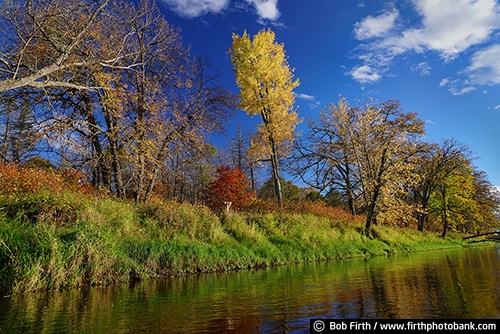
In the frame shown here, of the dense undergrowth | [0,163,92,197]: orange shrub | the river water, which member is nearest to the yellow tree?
the dense undergrowth

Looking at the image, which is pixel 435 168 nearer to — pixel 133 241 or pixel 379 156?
Answer: pixel 379 156

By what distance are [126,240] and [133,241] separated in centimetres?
23

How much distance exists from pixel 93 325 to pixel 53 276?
4155 millimetres

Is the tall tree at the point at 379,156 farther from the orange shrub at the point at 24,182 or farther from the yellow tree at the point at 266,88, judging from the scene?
the orange shrub at the point at 24,182

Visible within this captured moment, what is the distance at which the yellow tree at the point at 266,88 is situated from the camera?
2153 cm

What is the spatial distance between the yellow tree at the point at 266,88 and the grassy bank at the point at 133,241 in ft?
18.4

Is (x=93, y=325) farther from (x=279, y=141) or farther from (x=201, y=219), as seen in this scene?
(x=279, y=141)

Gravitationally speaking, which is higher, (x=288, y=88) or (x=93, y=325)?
(x=288, y=88)

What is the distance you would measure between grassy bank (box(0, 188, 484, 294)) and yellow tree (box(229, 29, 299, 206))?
18.4 feet

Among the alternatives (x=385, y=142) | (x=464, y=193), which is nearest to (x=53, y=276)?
(x=385, y=142)

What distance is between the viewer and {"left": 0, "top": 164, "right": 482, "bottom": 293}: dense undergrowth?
7484mm

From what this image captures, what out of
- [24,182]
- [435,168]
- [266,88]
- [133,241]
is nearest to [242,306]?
[133,241]

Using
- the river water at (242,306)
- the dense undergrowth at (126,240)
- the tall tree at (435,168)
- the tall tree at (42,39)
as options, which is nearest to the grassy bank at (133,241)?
the dense undergrowth at (126,240)

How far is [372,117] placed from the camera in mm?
24094
